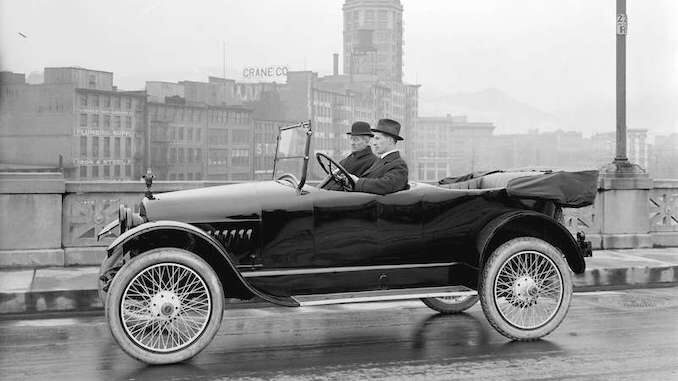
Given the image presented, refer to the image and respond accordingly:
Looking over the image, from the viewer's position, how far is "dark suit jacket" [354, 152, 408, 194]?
244 inches

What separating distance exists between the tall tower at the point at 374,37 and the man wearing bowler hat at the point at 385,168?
362ft

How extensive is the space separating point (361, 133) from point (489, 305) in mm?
1972

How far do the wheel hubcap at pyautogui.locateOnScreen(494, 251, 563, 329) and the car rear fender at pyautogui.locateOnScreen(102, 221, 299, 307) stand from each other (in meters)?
1.79

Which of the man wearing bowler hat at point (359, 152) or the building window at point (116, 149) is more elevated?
the building window at point (116, 149)

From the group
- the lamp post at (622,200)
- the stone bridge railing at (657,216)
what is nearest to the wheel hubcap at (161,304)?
the stone bridge railing at (657,216)

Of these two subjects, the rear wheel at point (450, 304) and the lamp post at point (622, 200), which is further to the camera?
the lamp post at point (622, 200)

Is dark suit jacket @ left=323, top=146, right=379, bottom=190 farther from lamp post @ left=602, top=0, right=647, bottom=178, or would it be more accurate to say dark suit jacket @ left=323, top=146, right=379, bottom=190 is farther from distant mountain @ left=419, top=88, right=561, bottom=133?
distant mountain @ left=419, top=88, right=561, bottom=133

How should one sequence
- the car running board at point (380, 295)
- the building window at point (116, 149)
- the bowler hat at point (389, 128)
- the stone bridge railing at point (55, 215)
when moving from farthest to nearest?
the building window at point (116, 149), the stone bridge railing at point (55, 215), the bowler hat at point (389, 128), the car running board at point (380, 295)

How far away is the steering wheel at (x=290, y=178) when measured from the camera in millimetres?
6148

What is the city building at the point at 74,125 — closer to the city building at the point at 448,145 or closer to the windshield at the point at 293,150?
the city building at the point at 448,145

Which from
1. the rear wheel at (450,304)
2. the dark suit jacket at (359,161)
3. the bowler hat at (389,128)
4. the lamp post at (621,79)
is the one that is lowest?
the rear wheel at (450,304)

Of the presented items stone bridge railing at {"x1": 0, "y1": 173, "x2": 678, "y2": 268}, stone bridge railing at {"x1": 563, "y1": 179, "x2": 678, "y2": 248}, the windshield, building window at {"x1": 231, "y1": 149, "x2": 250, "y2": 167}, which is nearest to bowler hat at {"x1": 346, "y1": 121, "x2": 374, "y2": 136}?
the windshield

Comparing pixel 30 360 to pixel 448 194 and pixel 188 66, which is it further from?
pixel 188 66

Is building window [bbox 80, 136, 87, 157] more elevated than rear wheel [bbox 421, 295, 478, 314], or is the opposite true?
building window [bbox 80, 136, 87, 157]
